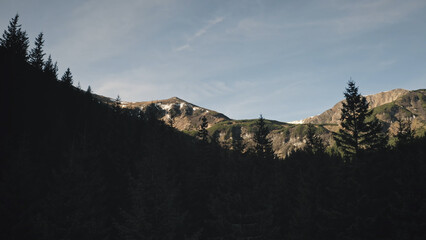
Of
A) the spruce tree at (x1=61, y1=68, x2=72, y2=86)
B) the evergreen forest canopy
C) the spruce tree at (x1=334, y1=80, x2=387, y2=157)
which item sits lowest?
the evergreen forest canopy

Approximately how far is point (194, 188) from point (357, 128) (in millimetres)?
22537

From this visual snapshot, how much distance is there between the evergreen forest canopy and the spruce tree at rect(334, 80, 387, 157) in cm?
14

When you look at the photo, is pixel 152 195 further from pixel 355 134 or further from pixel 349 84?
pixel 349 84

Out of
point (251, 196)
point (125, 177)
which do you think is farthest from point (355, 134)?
point (125, 177)

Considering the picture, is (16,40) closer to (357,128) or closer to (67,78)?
(67,78)

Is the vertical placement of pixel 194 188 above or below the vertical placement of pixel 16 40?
below

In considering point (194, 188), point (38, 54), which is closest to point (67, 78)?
point (38, 54)

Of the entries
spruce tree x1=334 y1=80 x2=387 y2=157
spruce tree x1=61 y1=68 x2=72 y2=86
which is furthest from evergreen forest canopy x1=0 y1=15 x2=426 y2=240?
spruce tree x1=61 y1=68 x2=72 y2=86

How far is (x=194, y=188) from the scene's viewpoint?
37.3 metres

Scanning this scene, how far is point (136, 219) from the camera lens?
74.2ft

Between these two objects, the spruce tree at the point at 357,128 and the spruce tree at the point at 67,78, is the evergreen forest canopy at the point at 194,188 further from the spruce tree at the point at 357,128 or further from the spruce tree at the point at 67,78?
the spruce tree at the point at 67,78

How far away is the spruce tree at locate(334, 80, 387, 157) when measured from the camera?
1192 inches

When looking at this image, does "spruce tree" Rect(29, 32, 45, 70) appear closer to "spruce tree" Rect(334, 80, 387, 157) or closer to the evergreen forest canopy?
the evergreen forest canopy

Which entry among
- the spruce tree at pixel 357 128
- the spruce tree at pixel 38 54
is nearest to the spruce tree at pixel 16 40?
the spruce tree at pixel 38 54
